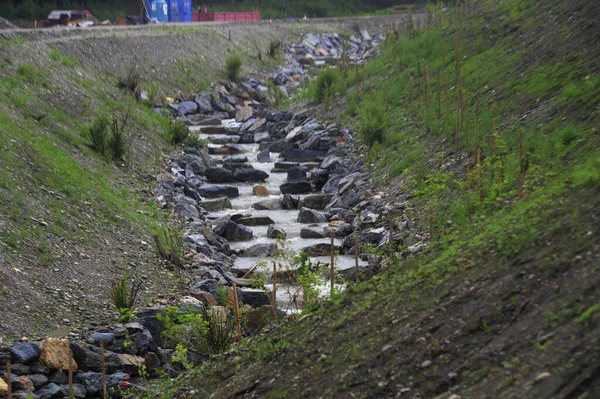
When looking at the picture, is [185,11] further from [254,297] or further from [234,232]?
[254,297]

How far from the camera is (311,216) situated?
16.0 meters

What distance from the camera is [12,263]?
10734 millimetres

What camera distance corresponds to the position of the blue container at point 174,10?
1902 inches

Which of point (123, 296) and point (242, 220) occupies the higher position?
point (242, 220)

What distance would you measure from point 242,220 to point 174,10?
34.4 m

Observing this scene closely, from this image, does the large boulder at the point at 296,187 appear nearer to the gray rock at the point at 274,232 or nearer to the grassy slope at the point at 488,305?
the gray rock at the point at 274,232

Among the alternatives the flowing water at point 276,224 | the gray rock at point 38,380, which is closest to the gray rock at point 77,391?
the gray rock at point 38,380

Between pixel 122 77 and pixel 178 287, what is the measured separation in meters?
13.7

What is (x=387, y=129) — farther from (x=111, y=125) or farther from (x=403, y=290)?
(x=403, y=290)

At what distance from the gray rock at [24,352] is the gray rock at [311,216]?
7.49m

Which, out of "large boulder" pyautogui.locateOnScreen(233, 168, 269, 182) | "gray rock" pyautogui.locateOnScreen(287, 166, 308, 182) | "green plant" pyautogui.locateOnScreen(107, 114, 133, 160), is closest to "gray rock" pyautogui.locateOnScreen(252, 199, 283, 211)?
"gray rock" pyautogui.locateOnScreen(287, 166, 308, 182)

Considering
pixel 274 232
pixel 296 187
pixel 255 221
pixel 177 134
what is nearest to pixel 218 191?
pixel 296 187

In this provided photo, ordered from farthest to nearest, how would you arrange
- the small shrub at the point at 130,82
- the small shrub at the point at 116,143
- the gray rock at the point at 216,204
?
the small shrub at the point at 130,82 < the gray rock at the point at 216,204 < the small shrub at the point at 116,143

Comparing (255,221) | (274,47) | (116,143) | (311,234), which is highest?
(274,47)
